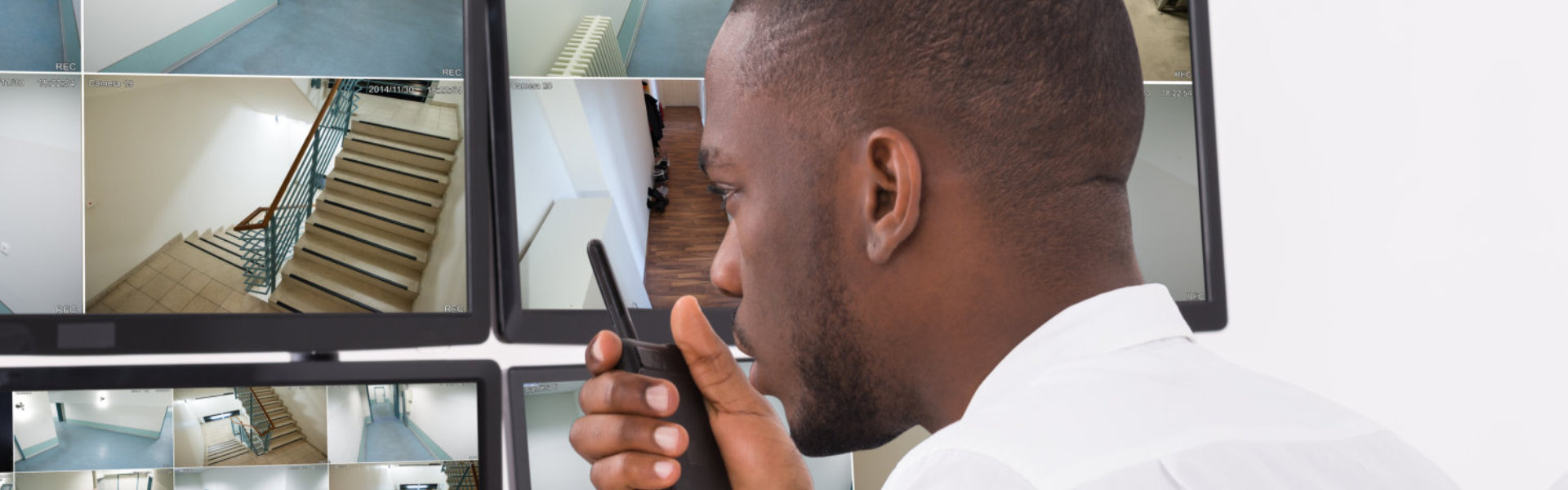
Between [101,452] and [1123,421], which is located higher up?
[1123,421]

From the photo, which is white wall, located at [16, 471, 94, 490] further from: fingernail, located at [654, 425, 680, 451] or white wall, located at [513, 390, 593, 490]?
fingernail, located at [654, 425, 680, 451]

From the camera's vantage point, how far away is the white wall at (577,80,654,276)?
0.95m

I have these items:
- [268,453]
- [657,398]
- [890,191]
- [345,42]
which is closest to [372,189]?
[345,42]

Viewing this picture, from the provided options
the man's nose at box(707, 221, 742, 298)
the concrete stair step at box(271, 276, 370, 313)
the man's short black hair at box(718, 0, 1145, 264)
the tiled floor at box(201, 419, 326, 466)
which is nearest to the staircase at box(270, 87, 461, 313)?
the concrete stair step at box(271, 276, 370, 313)

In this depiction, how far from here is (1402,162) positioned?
1234mm

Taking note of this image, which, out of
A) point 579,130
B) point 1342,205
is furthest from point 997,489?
point 1342,205

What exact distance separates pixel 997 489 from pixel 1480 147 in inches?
46.6

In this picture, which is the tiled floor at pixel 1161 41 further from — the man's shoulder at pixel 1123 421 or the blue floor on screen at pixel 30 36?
the blue floor on screen at pixel 30 36

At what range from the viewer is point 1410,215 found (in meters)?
1.23

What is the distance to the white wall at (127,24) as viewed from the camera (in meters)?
0.81

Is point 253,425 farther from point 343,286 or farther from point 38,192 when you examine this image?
point 38,192

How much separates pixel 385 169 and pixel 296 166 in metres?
0.07

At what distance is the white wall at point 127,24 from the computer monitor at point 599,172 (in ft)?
0.79

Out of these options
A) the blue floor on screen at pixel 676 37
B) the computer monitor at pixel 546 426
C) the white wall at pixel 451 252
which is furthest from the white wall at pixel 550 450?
the blue floor on screen at pixel 676 37
